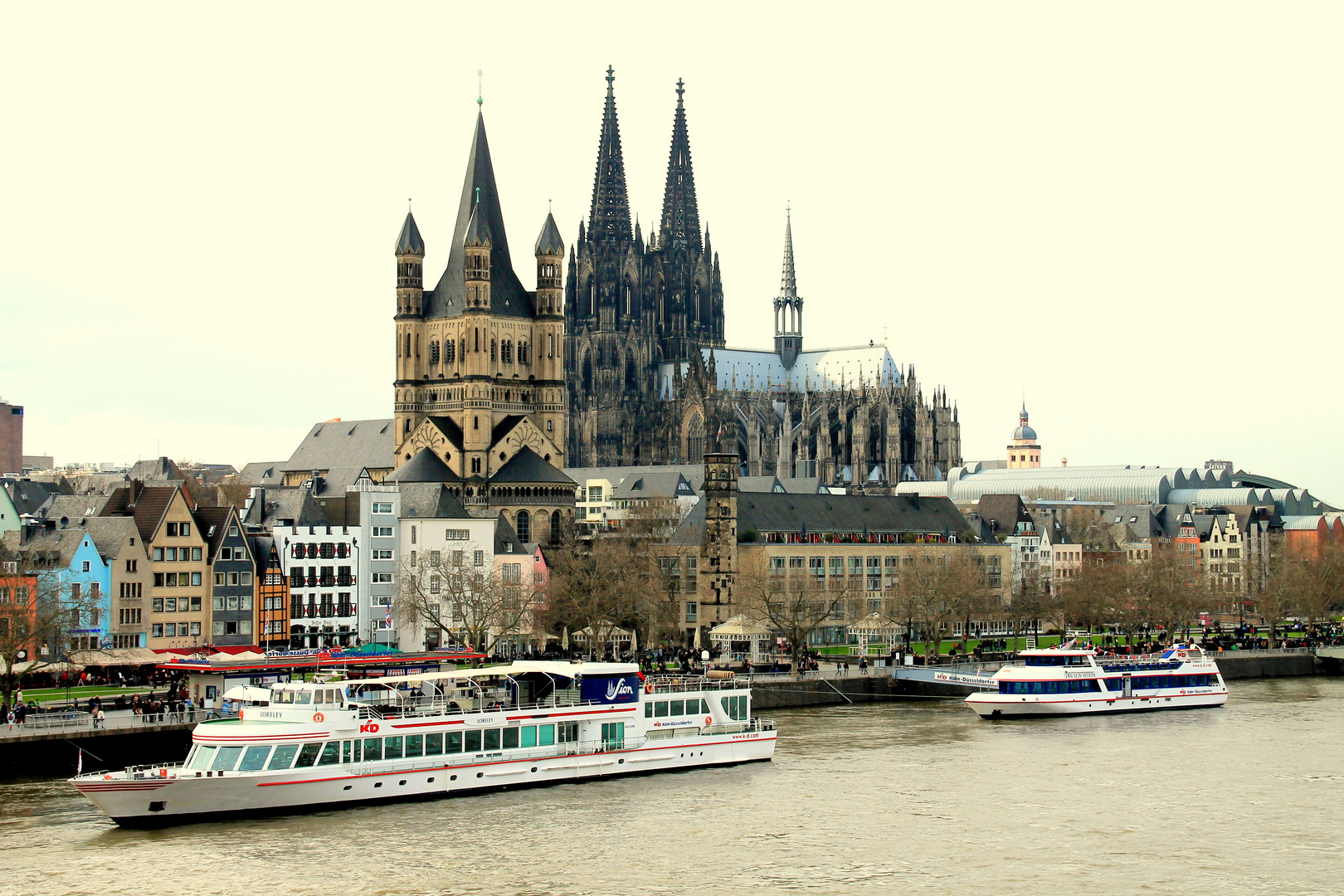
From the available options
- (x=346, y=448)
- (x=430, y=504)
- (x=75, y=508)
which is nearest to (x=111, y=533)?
(x=75, y=508)

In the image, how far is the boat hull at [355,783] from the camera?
62688 mm

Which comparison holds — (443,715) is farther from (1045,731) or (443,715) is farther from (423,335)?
(423,335)

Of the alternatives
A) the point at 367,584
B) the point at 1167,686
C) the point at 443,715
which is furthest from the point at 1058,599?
the point at 443,715

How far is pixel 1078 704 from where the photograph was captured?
10100cm

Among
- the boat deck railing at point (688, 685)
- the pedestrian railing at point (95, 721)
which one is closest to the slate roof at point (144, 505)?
the pedestrian railing at point (95, 721)

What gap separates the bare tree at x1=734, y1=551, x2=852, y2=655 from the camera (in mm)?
119294

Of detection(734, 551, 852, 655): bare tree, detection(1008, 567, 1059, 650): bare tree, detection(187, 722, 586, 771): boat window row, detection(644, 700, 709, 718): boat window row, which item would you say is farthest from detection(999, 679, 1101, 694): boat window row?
detection(187, 722, 586, 771): boat window row

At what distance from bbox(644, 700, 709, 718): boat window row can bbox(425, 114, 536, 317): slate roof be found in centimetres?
9168

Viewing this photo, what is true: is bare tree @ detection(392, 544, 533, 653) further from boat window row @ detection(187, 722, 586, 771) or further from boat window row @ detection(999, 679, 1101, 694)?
boat window row @ detection(187, 722, 586, 771)

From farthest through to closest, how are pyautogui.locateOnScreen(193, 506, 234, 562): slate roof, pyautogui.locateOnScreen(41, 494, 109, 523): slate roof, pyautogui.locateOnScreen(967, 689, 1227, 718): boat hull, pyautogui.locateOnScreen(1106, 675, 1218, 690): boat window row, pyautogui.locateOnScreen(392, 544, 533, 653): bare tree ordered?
pyautogui.locateOnScreen(41, 494, 109, 523): slate roof < pyautogui.locateOnScreen(392, 544, 533, 653): bare tree < pyautogui.locateOnScreen(193, 506, 234, 562): slate roof < pyautogui.locateOnScreen(1106, 675, 1218, 690): boat window row < pyautogui.locateOnScreen(967, 689, 1227, 718): boat hull

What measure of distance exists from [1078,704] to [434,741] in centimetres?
4347

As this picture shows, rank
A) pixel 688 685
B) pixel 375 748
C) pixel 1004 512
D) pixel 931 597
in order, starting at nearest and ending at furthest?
pixel 375 748 < pixel 688 685 < pixel 931 597 < pixel 1004 512

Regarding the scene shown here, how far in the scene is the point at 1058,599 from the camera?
15250cm

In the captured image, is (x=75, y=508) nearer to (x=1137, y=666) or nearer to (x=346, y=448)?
(x=1137, y=666)
